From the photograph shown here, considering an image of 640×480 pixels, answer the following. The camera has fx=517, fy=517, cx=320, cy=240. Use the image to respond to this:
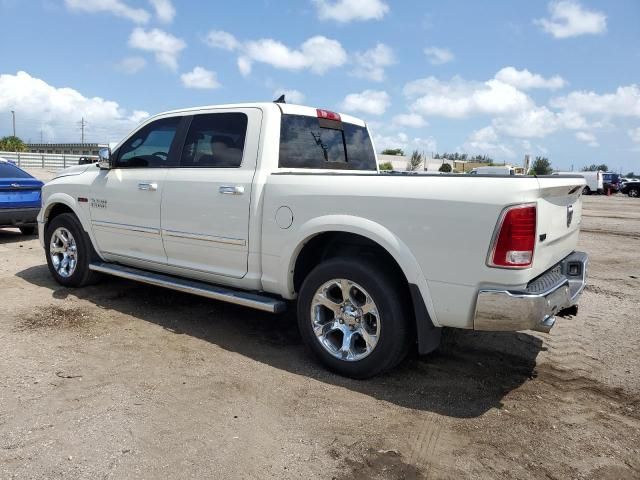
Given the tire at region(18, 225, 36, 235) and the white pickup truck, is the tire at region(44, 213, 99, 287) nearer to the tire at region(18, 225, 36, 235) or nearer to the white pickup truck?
the white pickup truck

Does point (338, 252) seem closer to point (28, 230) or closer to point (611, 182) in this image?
point (28, 230)

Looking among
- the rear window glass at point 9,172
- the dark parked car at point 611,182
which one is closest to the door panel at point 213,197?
the rear window glass at point 9,172

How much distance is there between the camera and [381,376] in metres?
3.87

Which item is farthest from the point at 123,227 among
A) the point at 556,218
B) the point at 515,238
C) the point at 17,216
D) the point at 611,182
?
the point at 611,182

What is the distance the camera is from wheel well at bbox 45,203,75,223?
609 centimetres

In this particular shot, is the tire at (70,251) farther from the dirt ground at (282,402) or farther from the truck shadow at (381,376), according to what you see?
the dirt ground at (282,402)

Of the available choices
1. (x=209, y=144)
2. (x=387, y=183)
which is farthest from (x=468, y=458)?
(x=209, y=144)

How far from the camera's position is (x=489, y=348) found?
451 cm

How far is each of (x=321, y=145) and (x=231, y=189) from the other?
1.02 m

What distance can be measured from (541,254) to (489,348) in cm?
152

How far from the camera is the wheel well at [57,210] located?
6090 millimetres

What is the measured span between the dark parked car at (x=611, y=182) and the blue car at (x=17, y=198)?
4236 centimetres

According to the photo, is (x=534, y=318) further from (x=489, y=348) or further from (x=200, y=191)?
(x=200, y=191)

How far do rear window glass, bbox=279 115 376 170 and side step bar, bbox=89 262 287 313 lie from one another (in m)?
1.14
